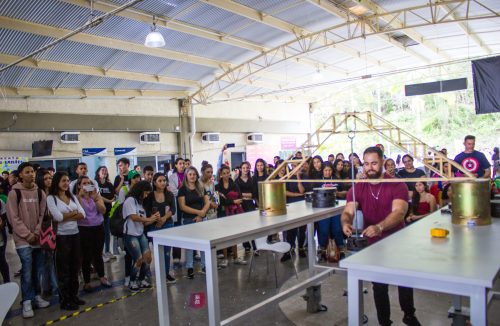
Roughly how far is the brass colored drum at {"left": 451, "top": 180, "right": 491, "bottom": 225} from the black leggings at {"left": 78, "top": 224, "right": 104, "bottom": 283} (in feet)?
12.1

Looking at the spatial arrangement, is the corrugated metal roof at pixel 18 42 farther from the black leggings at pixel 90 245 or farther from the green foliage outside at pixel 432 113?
the green foliage outside at pixel 432 113

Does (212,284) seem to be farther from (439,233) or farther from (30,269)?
(30,269)

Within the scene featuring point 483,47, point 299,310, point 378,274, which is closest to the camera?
point 378,274

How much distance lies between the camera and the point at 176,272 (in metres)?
5.21

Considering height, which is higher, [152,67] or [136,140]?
[152,67]

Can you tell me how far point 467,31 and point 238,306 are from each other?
9997 mm

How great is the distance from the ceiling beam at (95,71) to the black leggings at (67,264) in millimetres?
4668

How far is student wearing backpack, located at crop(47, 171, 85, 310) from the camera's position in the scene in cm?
398

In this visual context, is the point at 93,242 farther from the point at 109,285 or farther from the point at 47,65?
the point at 47,65

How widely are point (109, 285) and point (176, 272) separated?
85cm

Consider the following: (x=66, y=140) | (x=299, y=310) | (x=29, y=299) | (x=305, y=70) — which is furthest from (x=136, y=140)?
(x=299, y=310)

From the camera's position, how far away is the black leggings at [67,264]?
3988 mm

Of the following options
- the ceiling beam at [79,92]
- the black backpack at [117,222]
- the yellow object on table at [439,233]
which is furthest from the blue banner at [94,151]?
the yellow object on table at [439,233]

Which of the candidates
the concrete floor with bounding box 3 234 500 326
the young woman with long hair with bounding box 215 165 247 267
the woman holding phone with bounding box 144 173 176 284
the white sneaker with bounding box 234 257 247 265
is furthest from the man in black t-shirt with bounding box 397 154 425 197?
the woman holding phone with bounding box 144 173 176 284
